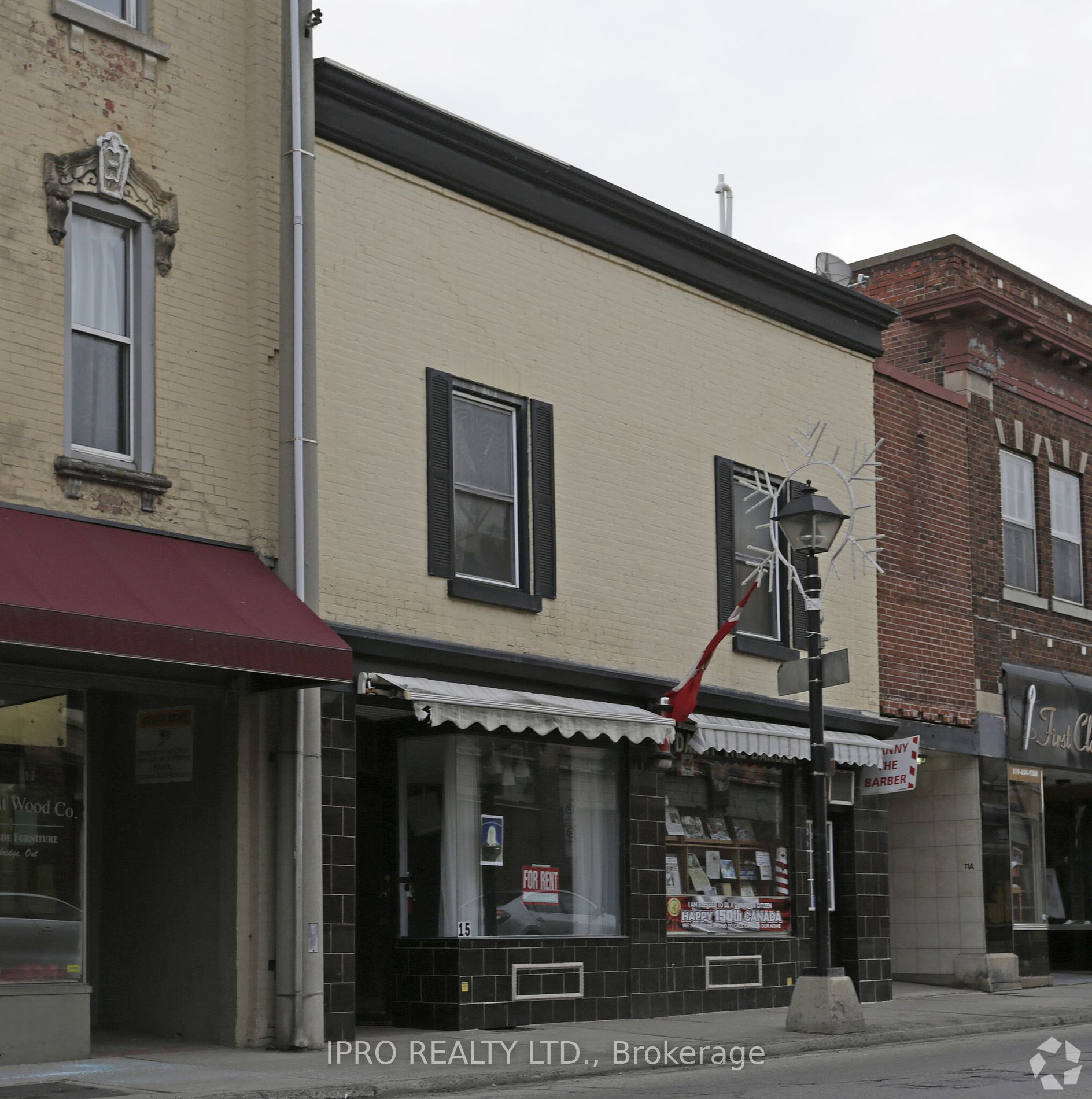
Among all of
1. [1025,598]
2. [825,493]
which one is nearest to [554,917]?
[825,493]

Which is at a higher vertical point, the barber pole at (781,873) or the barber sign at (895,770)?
the barber sign at (895,770)

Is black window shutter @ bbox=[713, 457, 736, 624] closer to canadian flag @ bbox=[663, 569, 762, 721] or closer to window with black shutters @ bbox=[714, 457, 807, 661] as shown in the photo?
window with black shutters @ bbox=[714, 457, 807, 661]

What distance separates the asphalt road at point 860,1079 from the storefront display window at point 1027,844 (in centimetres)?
740

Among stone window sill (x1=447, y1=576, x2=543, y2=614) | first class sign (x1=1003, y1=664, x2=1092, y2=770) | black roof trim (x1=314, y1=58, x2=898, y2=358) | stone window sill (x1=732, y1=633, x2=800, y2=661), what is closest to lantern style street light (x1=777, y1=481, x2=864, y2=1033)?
stone window sill (x1=447, y1=576, x2=543, y2=614)

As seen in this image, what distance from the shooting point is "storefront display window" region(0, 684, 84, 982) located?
12469 millimetres

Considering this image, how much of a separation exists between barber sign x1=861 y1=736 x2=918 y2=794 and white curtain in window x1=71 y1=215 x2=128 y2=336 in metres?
10.3

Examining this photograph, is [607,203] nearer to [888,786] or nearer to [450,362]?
[450,362]

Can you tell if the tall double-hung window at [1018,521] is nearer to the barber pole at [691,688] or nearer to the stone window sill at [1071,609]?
the stone window sill at [1071,609]

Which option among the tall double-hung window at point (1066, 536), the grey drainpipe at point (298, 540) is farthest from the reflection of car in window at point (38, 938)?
the tall double-hung window at point (1066, 536)

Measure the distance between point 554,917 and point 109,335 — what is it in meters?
6.72

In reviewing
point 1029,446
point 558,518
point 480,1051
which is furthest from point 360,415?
point 1029,446

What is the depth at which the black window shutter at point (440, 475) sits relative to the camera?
1557 centimetres

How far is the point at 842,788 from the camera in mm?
19719

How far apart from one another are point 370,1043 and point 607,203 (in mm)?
8616
